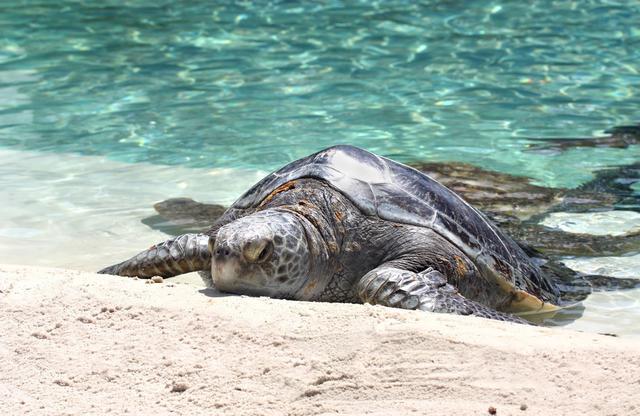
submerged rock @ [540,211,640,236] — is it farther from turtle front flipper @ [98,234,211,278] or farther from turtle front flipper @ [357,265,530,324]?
turtle front flipper @ [98,234,211,278]

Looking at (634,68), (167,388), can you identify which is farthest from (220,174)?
(634,68)

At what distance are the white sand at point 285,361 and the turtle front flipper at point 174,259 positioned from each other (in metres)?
0.97

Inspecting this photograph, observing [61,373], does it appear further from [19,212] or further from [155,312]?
[19,212]

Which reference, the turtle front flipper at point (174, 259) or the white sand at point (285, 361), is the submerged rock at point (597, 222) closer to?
the turtle front flipper at point (174, 259)

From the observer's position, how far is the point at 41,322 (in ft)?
12.3

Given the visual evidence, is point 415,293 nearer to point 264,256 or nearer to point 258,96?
point 264,256

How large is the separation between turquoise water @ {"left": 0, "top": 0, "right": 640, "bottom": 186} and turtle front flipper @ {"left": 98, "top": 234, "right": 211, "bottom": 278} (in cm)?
362

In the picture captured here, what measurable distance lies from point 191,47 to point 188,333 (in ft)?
34.2

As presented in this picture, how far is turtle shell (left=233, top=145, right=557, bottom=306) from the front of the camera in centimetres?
490

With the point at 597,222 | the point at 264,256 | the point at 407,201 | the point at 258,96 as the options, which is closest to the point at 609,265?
the point at 597,222

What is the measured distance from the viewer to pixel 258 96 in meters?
11.3

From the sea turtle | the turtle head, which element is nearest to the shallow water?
the sea turtle

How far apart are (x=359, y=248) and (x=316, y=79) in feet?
24.3

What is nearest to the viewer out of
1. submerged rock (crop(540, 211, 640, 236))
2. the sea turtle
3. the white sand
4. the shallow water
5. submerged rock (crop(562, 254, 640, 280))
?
the white sand
